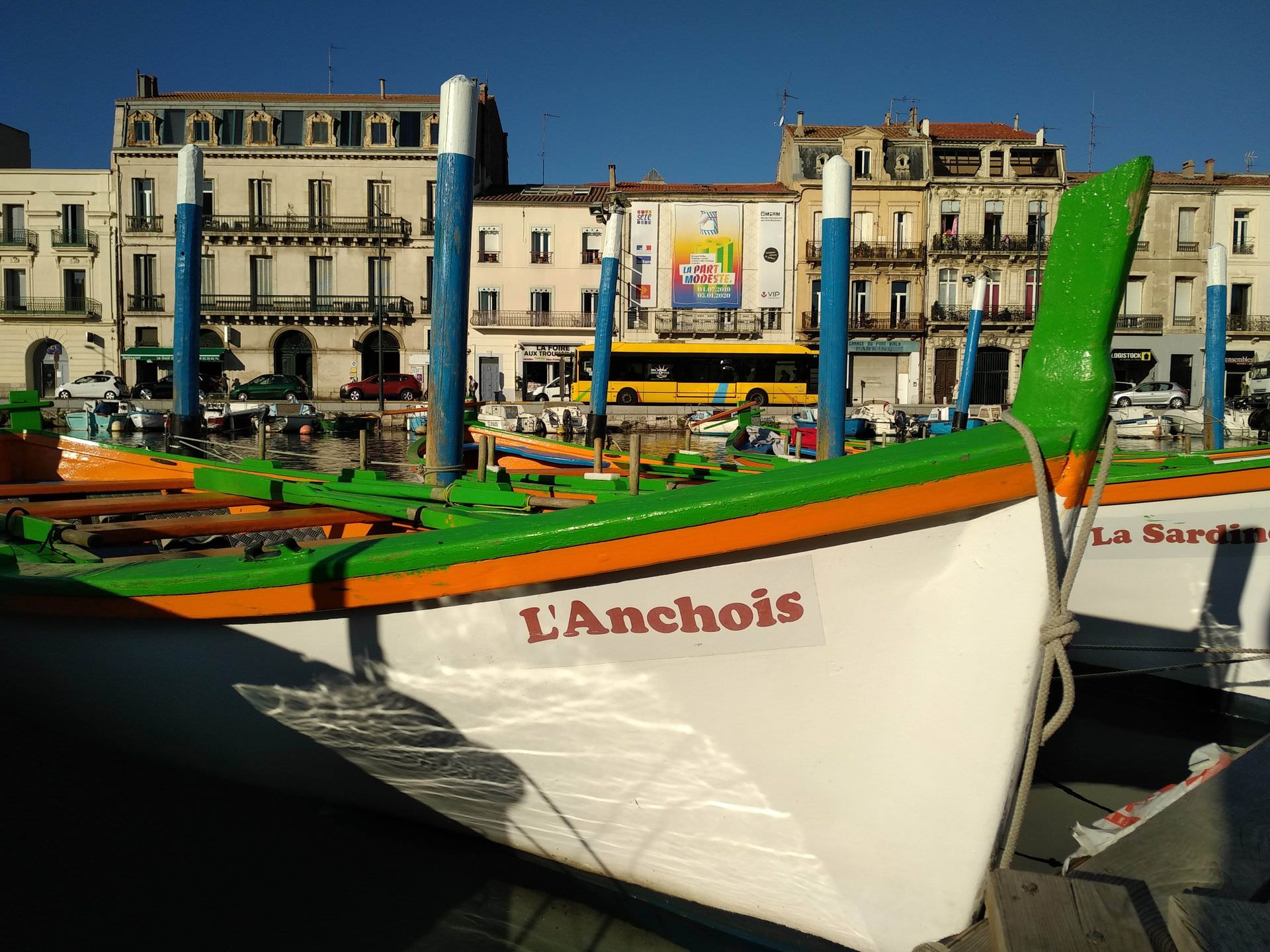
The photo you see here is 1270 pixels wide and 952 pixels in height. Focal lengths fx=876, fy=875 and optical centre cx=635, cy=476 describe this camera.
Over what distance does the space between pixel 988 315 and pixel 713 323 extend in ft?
39.3

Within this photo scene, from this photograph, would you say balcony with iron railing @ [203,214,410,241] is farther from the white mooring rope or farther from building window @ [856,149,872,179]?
the white mooring rope

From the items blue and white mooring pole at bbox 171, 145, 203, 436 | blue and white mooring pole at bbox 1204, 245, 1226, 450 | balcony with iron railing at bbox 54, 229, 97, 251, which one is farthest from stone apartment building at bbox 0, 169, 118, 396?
blue and white mooring pole at bbox 1204, 245, 1226, 450

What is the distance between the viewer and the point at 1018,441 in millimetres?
2311

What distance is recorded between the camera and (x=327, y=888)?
3.57m

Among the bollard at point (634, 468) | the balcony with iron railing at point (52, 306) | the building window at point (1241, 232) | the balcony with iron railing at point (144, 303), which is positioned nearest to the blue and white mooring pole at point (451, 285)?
the bollard at point (634, 468)

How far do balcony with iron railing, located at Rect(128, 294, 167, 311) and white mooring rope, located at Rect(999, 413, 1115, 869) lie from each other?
42.6 meters

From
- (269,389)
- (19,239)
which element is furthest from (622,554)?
(19,239)

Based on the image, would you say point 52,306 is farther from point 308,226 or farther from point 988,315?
point 988,315

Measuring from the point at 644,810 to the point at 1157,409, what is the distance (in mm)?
28734

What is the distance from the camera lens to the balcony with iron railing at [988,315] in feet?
126

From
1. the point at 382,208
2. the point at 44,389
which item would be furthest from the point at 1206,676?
the point at 44,389

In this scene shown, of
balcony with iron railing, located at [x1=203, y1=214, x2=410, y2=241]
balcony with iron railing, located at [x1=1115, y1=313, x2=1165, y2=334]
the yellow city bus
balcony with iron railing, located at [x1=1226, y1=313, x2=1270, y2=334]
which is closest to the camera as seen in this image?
the yellow city bus

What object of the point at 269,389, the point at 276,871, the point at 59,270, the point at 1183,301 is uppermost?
the point at 59,270

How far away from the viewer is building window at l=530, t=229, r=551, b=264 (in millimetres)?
39156
